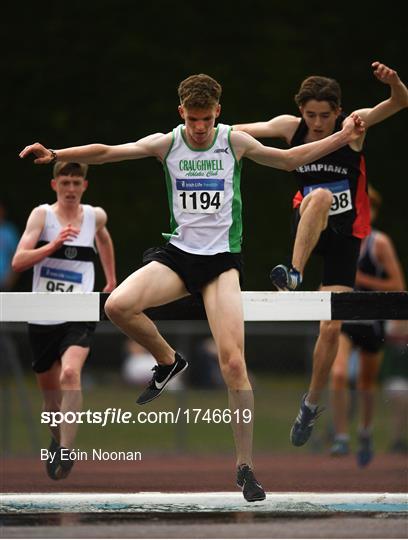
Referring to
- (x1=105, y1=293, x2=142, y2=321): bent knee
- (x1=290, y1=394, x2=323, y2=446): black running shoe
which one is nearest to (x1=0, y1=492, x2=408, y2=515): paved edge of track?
(x1=290, y1=394, x2=323, y2=446): black running shoe

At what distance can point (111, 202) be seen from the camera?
50.4ft

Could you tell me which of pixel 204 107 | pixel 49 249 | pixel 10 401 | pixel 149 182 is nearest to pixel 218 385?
pixel 10 401

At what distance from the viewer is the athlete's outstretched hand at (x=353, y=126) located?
7250 mm

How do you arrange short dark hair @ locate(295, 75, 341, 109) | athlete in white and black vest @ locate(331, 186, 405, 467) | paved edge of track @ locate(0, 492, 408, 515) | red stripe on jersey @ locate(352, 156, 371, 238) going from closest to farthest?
paved edge of track @ locate(0, 492, 408, 515) < short dark hair @ locate(295, 75, 341, 109) < red stripe on jersey @ locate(352, 156, 371, 238) < athlete in white and black vest @ locate(331, 186, 405, 467)

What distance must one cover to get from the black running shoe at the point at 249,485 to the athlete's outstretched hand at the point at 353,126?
1.80 metres

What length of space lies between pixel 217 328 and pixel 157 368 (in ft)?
1.63

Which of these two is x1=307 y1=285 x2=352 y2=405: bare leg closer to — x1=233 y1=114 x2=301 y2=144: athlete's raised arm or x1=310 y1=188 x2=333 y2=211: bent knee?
x1=310 y1=188 x2=333 y2=211: bent knee

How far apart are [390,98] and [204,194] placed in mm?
→ 1252

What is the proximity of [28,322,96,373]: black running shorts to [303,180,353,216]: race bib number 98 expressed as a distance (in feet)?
5.41

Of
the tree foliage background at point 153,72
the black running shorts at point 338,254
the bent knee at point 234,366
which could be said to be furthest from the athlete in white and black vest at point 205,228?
the tree foliage background at point 153,72

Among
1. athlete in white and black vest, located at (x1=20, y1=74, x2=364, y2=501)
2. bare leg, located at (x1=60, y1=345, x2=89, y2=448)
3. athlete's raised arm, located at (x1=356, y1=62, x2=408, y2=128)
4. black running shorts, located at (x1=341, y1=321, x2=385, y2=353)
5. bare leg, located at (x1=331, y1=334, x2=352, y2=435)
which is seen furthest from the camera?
bare leg, located at (x1=331, y1=334, x2=352, y2=435)

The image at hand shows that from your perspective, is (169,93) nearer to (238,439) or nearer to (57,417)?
(57,417)

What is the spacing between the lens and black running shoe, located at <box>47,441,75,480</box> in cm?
804

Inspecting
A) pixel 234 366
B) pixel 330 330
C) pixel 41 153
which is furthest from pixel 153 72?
pixel 234 366
